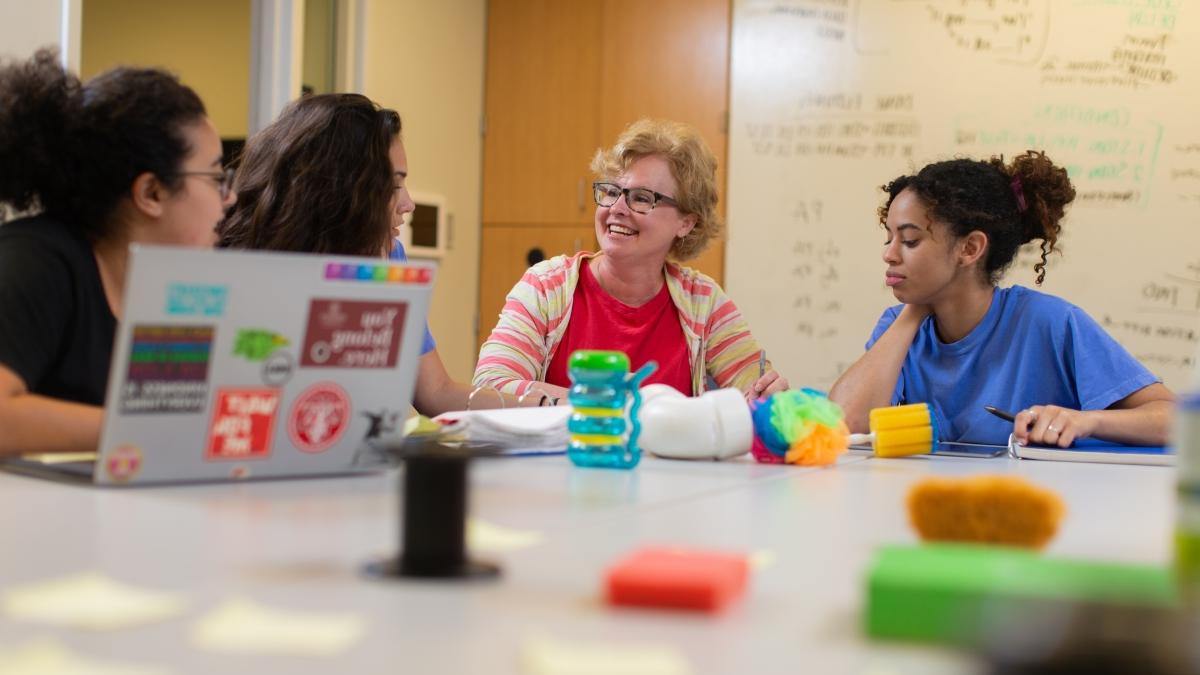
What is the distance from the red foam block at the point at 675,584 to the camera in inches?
28.9

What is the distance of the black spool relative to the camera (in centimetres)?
80

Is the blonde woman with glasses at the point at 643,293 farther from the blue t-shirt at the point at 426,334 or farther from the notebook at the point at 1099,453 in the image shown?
the notebook at the point at 1099,453

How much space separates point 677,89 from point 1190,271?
1.80 m

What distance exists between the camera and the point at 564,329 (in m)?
2.70

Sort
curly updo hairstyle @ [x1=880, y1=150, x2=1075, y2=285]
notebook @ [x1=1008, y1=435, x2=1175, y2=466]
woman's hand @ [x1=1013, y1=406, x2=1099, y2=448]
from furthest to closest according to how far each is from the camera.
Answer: curly updo hairstyle @ [x1=880, y1=150, x2=1075, y2=285]
woman's hand @ [x1=1013, y1=406, x2=1099, y2=448]
notebook @ [x1=1008, y1=435, x2=1175, y2=466]

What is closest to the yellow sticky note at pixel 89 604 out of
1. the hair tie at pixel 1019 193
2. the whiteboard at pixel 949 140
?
the hair tie at pixel 1019 193

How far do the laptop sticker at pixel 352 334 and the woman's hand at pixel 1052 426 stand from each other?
111 centimetres

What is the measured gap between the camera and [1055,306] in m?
2.39

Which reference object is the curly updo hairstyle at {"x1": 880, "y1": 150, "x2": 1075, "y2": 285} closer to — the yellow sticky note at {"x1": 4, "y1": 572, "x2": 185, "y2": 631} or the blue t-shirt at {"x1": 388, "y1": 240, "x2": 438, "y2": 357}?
the blue t-shirt at {"x1": 388, "y1": 240, "x2": 438, "y2": 357}

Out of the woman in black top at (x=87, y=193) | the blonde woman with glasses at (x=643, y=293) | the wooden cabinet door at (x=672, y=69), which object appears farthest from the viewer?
the wooden cabinet door at (x=672, y=69)

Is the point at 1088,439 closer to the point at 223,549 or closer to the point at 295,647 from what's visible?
the point at 223,549

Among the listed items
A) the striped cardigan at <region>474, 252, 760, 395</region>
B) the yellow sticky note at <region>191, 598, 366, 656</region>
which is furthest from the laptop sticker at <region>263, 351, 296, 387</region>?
the striped cardigan at <region>474, 252, 760, 395</region>

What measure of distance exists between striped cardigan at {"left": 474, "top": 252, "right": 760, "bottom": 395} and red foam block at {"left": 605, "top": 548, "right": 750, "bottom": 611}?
1.75 meters

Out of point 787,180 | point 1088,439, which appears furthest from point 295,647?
point 787,180
